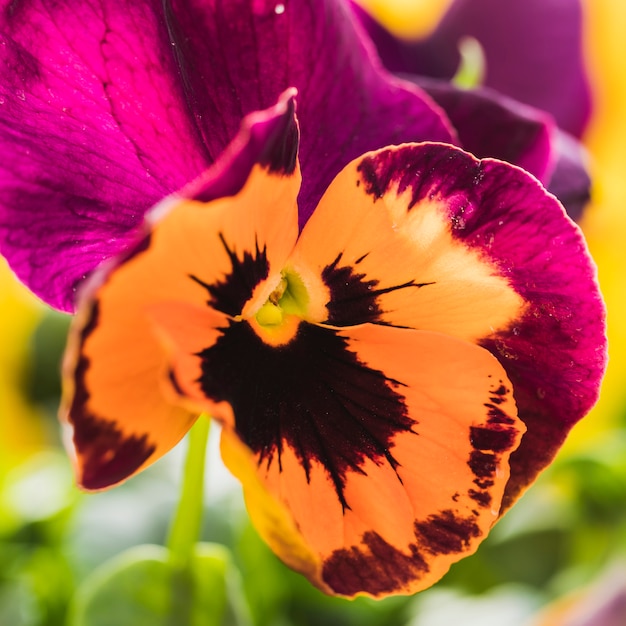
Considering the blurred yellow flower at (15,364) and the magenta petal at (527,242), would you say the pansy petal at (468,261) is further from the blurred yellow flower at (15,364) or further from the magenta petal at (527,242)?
the blurred yellow flower at (15,364)

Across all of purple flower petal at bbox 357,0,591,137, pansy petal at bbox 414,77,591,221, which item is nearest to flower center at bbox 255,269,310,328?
pansy petal at bbox 414,77,591,221

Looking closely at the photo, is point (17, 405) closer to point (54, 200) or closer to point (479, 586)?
point (479, 586)

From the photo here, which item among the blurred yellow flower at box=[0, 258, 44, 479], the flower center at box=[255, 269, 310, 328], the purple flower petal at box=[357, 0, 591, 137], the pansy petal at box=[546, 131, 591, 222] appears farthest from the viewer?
the blurred yellow flower at box=[0, 258, 44, 479]

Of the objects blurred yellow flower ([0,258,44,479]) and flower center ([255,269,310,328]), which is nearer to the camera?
Answer: flower center ([255,269,310,328])

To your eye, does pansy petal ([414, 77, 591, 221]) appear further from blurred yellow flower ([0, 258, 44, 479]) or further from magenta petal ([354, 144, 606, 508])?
blurred yellow flower ([0, 258, 44, 479])

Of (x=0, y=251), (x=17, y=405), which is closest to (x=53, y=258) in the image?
(x=0, y=251)

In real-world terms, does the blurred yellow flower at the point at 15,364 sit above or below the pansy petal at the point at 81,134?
below

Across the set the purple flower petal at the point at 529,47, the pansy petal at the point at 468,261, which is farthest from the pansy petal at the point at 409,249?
the purple flower petal at the point at 529,47
